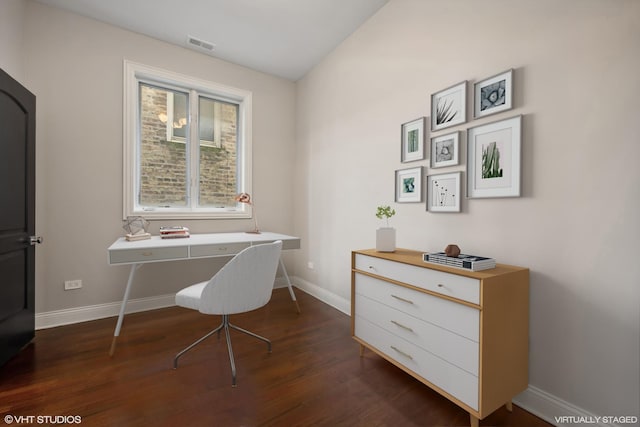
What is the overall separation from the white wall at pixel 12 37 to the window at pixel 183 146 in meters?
0.76

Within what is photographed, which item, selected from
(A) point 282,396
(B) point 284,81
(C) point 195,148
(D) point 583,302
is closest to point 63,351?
(A) point 282,396

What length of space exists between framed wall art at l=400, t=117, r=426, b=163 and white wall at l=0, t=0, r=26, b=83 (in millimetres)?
3176

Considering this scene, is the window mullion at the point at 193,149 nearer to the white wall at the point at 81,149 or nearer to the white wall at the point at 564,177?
the white wall at the point at 81,149

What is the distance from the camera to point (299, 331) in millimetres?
2488

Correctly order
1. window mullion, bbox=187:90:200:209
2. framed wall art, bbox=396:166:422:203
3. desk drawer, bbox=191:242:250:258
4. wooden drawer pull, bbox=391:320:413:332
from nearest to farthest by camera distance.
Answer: wooden drawer pull, bbox=391:320:413:332, framed wall art, bbox=396:166:422:203, desk drawer, bbox=191:242:250:258, window mullion, bbox=187:90:200:209

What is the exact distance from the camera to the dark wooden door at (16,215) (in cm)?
186

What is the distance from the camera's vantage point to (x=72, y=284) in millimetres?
2615

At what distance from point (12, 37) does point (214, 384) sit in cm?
315

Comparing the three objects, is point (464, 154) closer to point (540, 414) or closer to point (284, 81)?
point (540, 414)

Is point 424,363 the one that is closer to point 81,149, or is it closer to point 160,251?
point 160,251

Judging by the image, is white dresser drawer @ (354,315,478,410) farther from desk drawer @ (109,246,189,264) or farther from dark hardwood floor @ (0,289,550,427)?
desk drawer @ (109,246,189,264)

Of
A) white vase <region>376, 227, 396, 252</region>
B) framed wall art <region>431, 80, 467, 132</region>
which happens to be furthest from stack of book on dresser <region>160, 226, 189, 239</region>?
framed wall art <region>431, 80, 467, 132</region>

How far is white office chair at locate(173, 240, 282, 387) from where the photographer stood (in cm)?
174

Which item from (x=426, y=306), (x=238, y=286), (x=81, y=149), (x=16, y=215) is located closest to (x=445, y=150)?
(x=426, y=306)
